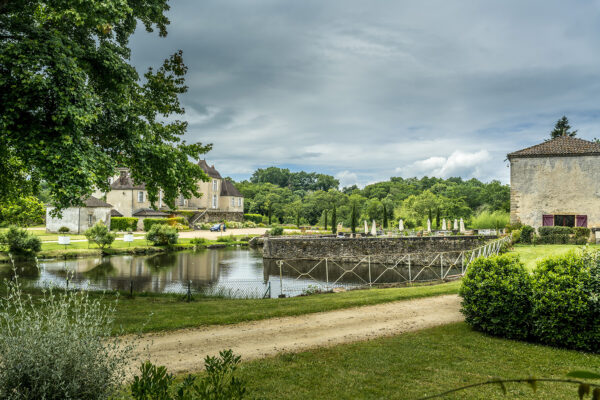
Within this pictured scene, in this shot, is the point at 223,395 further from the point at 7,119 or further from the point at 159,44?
the point at 159,44

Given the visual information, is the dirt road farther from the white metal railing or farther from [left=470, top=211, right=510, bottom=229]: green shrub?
[left=470, top=211, right=510, bottom=229]: green shrub

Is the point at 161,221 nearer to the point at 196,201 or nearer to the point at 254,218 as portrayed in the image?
the point at 196,201

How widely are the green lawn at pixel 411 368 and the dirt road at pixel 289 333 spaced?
709mm

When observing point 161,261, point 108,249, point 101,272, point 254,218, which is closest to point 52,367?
point 101,272

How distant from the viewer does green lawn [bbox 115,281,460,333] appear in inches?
352

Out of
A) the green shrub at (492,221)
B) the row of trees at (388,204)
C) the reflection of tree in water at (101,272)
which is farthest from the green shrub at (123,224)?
the green shrub at (492,221)

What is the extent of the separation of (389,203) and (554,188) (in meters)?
36.9

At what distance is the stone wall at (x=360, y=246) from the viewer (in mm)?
28303

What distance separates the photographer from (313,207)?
69812 mm

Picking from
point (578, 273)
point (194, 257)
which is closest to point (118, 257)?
point (194, 257)

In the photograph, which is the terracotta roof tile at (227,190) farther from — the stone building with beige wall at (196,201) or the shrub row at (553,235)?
the shrub row at (553,235)

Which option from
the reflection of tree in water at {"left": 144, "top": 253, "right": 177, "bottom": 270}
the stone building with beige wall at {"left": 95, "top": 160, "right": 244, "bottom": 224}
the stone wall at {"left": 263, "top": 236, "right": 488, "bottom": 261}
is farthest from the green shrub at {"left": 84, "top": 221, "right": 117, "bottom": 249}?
the stone building with beige wall at {"left": 95, "top": 160, "right": 244, "bottom": 224}

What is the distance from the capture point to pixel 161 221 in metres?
47.9

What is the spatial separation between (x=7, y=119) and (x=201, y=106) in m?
17.3
